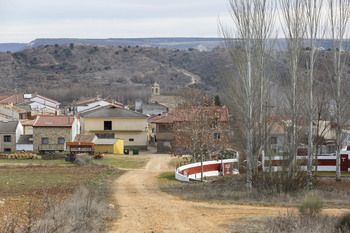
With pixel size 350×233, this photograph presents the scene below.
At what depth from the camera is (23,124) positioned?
62062 millimetres

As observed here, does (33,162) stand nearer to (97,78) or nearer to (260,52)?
(260,52)

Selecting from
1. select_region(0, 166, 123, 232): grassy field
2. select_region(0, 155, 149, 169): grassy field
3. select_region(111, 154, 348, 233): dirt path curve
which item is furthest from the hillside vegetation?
select_region(111, 154, 348, 233): dirt path curve

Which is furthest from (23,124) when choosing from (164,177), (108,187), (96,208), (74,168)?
(96,208)

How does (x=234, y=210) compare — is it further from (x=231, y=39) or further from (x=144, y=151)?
(x=144, y=151)

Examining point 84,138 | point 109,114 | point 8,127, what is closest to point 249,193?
point 84,138

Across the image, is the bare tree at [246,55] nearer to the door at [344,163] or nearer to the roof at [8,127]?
the door at [344,163]

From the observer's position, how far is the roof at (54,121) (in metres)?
55.9

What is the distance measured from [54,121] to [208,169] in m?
23.7

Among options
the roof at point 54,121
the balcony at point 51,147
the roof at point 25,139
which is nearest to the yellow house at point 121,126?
the roof at point 25,139

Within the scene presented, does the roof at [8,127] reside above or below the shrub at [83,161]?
above

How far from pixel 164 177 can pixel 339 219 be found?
2078 cm

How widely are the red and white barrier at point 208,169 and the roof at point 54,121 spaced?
2184 centimetres

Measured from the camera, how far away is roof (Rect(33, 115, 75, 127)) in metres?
55.9

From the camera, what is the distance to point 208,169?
39031 millimetres
